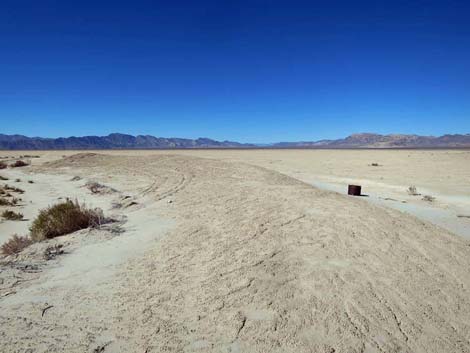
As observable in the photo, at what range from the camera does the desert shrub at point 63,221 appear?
7.80 metres

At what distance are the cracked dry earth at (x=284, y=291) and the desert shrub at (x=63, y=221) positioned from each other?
1913 millimetres

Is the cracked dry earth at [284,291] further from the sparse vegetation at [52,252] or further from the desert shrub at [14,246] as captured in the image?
the desert shrub at [14,246]

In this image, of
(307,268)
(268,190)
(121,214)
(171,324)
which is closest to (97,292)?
(171,324)

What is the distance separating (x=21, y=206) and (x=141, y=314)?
10286 millimetres

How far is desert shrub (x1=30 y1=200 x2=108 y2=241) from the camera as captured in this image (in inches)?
307

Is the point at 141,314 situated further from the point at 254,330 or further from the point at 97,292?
the point at 254,330

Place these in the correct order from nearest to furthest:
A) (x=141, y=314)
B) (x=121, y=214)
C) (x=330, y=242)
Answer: (x=141, y=314)
(x=330, y=242)
(x=121, y=214)

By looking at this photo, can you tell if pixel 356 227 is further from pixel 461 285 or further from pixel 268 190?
pixel 268 190

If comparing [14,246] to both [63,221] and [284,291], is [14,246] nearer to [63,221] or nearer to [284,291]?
[63,221]

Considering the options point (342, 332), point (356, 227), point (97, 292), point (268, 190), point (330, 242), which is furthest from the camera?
point (268, 190)

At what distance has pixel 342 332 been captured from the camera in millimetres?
4023

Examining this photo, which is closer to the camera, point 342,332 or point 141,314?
point 342,332

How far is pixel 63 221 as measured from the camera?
794 centimetres

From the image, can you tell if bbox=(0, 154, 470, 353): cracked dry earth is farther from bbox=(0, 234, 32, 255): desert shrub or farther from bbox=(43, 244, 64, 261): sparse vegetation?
bbox=(0, 234, 32, 255): desert shrub
